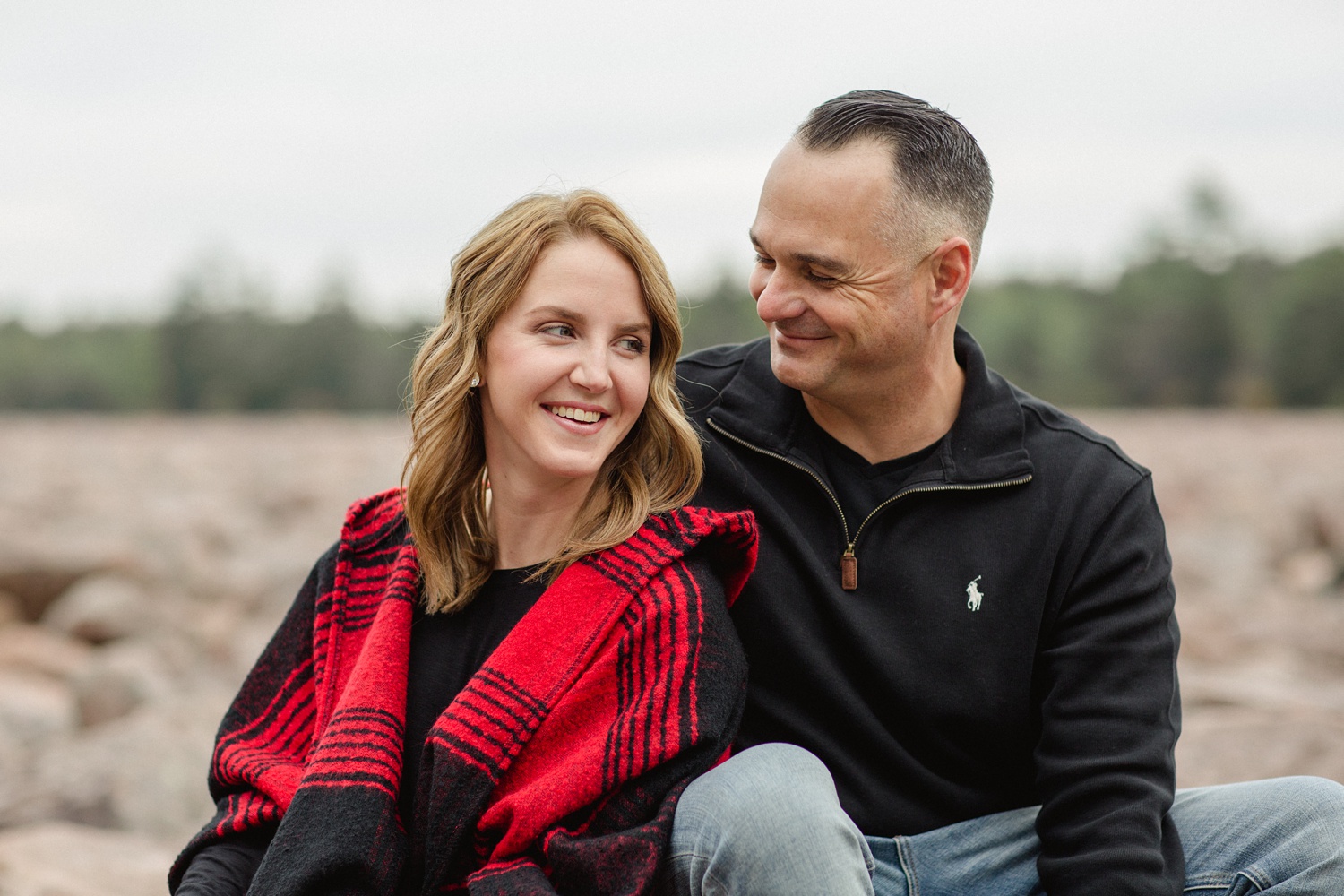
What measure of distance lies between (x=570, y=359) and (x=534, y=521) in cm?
36

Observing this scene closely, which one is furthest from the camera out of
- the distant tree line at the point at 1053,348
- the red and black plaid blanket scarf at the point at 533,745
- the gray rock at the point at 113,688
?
the distant tree line at the point at 1053,348

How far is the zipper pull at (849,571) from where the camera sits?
8.79 feet

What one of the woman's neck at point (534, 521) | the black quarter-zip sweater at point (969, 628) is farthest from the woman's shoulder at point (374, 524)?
the black quarter-zip sweater at point (969, 628)

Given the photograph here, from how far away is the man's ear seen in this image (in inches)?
115

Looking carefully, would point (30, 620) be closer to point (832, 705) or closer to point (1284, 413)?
point (832, 705)

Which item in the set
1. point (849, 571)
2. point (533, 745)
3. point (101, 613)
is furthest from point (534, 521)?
point (101, 613)

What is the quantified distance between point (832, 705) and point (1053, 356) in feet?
136

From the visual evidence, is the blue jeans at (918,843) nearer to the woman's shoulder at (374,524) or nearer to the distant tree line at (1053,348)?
the woman's shoulder at (374,524)

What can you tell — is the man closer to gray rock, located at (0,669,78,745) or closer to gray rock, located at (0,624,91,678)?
gray rock, located at (0,669,78,745)

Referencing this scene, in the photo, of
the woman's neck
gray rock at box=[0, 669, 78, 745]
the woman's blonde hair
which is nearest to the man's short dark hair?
the woman's blonde hair

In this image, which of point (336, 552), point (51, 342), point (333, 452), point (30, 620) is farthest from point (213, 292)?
point (336, 552)

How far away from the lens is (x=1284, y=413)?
110ft

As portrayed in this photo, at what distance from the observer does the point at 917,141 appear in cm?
291

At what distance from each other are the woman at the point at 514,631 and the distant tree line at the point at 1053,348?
32.6 m
